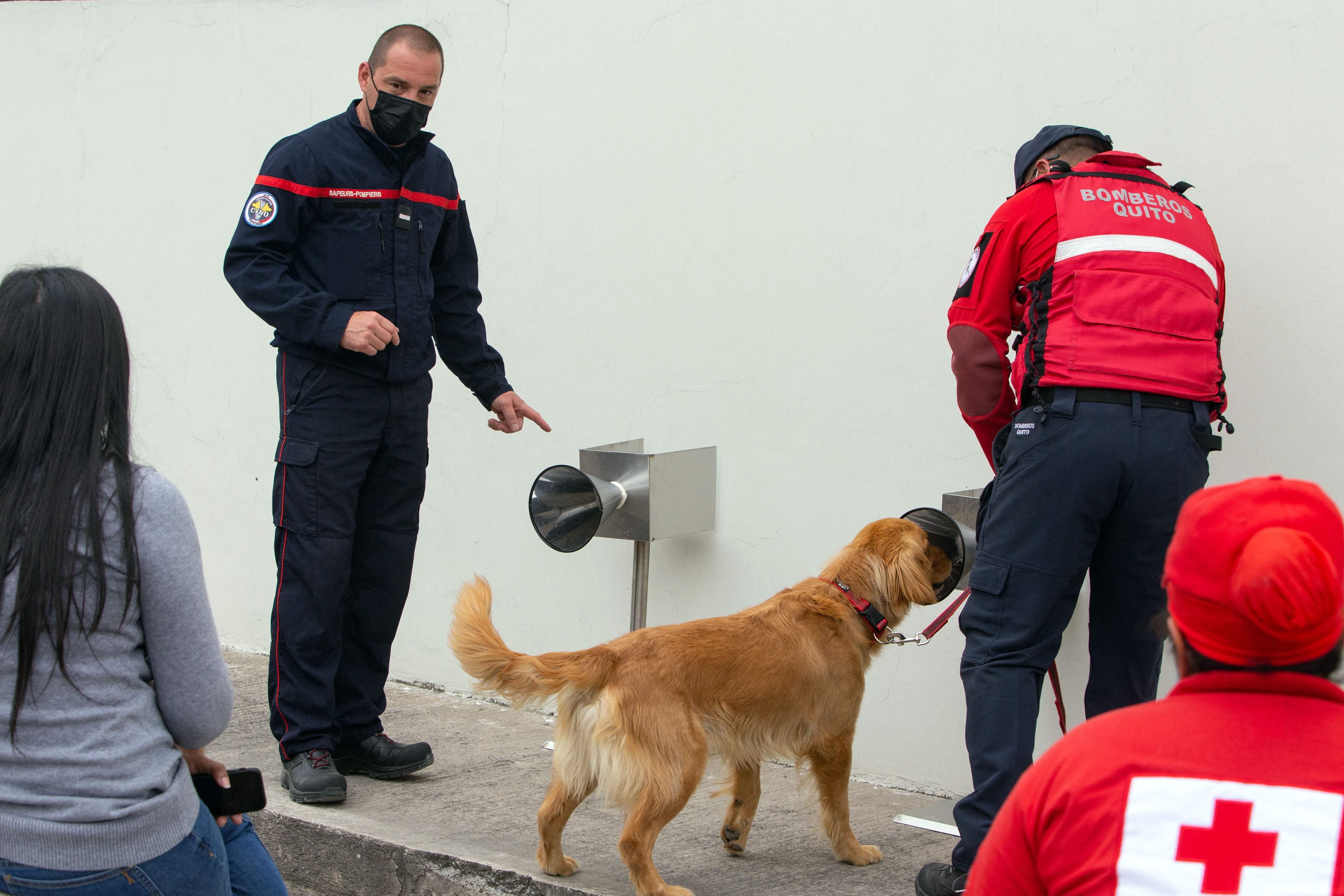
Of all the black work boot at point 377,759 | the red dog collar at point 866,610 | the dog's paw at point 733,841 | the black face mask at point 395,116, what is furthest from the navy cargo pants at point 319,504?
the red dog collar at point 866,610

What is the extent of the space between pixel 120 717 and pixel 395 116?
84.8 inches

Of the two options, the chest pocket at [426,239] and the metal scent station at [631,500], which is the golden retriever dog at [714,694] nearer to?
the metal scent station at [631,500]

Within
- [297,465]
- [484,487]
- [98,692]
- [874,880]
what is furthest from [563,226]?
[98,692]

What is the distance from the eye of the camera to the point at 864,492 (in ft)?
12.6

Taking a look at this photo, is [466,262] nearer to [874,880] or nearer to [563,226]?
[563,226]

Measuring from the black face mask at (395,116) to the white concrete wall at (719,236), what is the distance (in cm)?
99

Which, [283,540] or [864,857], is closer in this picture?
[864,857]

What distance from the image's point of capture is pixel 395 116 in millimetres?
3484

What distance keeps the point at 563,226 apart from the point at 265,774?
218cm

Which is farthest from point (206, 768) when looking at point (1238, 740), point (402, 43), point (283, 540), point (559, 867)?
point (402, 43)

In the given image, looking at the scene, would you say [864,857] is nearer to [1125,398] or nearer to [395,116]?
[1125,398]

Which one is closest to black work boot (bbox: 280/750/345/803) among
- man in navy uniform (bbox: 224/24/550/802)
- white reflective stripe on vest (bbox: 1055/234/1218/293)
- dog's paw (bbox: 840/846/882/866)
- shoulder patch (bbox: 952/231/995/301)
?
man in navy uniform (bbox: 224/24/550/802)

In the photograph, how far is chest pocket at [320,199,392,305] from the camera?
11.5ft

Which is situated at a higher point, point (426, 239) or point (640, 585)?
point (426, 239)
